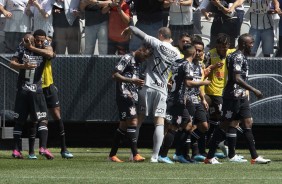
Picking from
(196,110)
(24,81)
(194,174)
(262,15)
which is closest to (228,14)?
(262,15)

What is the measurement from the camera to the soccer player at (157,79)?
16891 mm

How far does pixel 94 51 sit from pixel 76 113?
4.31 ft

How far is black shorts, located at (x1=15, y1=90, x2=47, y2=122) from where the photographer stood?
17.6 m

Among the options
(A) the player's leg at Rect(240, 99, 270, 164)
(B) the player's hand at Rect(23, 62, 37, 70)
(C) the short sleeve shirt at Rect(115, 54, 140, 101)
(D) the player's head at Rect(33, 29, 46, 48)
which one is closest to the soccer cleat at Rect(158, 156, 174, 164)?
(C) the short sleeve shirt at Rect(115, 54, 140, 101)

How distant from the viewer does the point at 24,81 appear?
57.8 ft

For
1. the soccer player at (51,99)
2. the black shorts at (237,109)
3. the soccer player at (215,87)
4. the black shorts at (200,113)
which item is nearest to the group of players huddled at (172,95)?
the black shorts at (237,109)

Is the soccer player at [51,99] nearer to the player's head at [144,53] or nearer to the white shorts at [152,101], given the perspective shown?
the white shorts at [152,101]

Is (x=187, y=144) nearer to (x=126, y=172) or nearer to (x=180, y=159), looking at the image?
(x=180, y=159)

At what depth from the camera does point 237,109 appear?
1652 centimetres

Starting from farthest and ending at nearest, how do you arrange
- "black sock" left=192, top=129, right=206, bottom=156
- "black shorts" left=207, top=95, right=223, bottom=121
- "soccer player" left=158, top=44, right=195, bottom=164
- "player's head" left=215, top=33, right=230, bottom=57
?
"black shorts" left=207, top=95, right=223, bottom=121 < "black sock" left=192, top=129, right=206, bottom=156 < "player's head" left=215, top=33, right=230, bottom=57 < "soccer player" left=158, top=44, right=195, bottom=164

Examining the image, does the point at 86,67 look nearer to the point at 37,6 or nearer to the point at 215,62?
the point at 37,6

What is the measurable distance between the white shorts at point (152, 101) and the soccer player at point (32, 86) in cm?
181

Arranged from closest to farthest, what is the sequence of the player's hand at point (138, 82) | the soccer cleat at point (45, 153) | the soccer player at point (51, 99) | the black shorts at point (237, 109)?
the black shorts at point (237, 109) < the player's hand at point (138, 82) < the soccer cleat at point (45, 153) < the soccer player at point (51, 99)

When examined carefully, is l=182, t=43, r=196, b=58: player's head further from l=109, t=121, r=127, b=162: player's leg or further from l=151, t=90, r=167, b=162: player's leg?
l=109, t=121, r=127, b=162: player's leg
